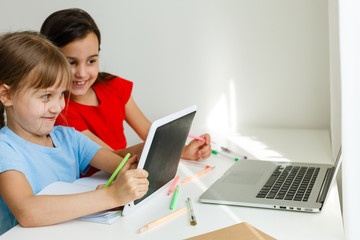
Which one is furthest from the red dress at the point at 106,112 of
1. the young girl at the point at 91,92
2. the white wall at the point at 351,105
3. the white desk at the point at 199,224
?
the white wall at the point at 351,105

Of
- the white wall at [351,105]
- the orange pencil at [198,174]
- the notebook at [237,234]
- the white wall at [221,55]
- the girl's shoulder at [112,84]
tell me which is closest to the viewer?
the white wall at [351,105]

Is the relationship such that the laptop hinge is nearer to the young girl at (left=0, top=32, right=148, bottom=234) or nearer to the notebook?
the notebook

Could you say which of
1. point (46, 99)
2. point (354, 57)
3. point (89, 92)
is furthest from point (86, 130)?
point (354, 57)

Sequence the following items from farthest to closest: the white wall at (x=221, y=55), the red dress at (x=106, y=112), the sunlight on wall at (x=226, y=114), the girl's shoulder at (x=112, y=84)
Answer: the sunlight on wall at (x=226, y=114) → the white wall at (x=221, y=55) → the girl's shoulder at (x=112, y=84) → the red dress at (x=106, y=112)

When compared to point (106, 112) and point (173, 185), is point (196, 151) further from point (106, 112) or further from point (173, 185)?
point (106, 112)

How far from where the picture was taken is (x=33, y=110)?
1123mm

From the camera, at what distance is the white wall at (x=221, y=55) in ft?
6.29

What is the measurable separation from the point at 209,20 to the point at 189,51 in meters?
0.17

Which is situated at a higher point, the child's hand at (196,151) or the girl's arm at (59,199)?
the girl's arm at (59,199)

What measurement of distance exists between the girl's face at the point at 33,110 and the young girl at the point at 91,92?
27 cm

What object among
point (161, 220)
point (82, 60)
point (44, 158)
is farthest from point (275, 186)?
point (82, 60)

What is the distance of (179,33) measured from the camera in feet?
6.77

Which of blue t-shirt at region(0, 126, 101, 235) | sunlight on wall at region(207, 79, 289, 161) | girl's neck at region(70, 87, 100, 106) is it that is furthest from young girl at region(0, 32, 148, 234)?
sunlight on wall at region(207, 79, 289, 161)

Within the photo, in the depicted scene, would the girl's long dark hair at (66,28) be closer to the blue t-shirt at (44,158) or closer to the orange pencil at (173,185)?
the blue t-shirt at (44,158)
